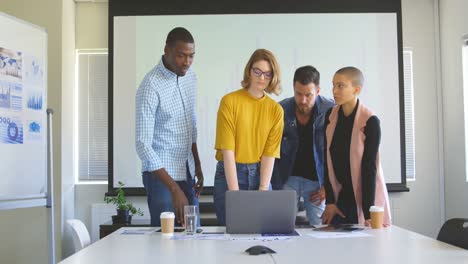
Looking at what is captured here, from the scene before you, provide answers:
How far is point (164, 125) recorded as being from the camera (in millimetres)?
3219

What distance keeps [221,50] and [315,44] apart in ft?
2.92

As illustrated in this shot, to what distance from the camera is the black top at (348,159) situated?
319cm

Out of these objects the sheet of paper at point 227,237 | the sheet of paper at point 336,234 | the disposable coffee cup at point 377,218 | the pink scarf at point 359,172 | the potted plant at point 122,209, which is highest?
the pink scarf at point 359,172

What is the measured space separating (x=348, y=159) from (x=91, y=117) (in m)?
2.67

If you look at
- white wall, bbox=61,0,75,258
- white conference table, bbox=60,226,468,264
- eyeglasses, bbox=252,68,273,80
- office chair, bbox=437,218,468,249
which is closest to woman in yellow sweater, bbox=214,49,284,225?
eyeglasses, bbox=252,68,273,80

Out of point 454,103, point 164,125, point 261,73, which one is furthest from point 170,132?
point 454,103

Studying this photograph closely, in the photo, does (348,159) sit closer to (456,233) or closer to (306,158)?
(306,158)

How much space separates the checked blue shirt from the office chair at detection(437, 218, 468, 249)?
1.59 metres

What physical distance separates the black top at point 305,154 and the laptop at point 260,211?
1.20 m

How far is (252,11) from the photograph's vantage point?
488cm

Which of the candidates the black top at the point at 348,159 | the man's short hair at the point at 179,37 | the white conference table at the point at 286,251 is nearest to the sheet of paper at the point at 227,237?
the white conference table at the point at 286,251

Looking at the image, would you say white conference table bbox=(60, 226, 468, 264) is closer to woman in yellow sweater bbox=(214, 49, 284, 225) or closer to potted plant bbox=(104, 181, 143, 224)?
woman in yellow sweater bbox=(214, 49, 284, 225)

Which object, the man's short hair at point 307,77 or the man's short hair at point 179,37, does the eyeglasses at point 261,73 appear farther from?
the man's short hair at point 307,77

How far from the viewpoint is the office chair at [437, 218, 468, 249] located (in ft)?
7.18
